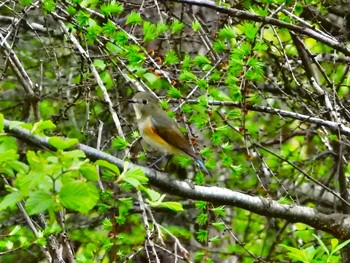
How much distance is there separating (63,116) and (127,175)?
237cm

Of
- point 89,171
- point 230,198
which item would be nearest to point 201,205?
point 230,198

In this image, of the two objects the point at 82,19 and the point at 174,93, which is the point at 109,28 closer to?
the point at 82,19

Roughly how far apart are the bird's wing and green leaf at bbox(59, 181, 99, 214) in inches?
91.9

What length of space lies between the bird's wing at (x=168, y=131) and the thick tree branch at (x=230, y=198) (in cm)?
77

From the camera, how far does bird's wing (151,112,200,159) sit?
4785 mm

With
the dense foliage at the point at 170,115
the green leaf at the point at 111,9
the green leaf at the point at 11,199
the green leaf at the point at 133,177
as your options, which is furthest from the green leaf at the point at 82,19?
the green leaf at the point at 11,199

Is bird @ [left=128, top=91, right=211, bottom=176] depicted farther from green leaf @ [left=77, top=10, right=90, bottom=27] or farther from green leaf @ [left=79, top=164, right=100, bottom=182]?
green leaf @ [left=79, top=164, right=100, bottom=182]

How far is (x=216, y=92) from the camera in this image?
14.6 ft

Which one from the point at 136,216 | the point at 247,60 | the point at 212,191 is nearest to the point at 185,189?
the point at 212,191

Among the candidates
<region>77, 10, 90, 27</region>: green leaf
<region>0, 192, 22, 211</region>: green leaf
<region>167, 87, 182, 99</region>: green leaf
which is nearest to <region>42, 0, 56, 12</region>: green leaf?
<region>77, 10, 90, 27</region>: green leaf

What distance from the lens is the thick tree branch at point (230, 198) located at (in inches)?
128

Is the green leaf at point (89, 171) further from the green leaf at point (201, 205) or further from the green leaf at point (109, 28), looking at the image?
the green leaf at point (109, 28)

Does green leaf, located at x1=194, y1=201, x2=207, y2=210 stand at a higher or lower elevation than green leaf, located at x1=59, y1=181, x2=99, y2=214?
lower

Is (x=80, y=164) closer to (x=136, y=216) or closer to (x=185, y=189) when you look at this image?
(x=185, y=189)
